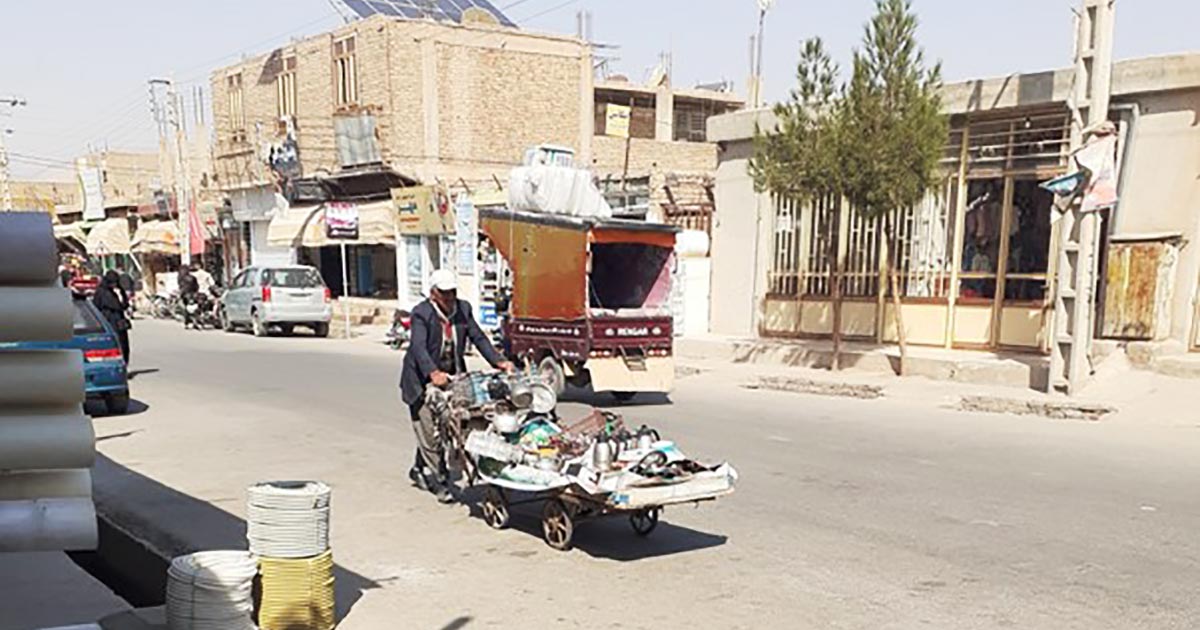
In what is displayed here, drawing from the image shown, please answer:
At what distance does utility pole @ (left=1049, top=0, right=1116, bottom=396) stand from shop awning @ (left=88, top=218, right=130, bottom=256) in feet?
147

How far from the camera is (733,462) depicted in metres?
8.73

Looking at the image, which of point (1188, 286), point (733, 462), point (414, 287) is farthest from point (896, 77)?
point (414, 287)

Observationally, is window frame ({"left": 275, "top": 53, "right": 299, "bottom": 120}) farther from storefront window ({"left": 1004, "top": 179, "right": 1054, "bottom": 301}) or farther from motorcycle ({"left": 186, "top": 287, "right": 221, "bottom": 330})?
storefront window ({"left": 1004, "top": 179, "right": 1054, "bottom": 301})

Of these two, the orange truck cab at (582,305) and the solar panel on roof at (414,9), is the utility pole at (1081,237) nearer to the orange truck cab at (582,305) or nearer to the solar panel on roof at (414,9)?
the orange truck cab at (582,305)

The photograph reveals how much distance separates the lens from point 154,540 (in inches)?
246

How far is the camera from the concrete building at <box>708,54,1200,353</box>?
13289mm

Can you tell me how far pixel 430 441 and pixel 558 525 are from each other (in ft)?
5.41

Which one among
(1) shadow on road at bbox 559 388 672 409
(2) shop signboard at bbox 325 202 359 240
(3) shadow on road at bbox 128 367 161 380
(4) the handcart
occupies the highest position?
(2) shop signboard at bbox 325 202 359 240

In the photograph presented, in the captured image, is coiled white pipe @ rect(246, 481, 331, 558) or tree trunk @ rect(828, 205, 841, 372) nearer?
coiled white pipe @ rect(246, 481, 331, 558)

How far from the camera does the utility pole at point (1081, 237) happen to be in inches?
492

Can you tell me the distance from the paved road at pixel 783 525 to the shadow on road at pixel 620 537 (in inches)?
0.9

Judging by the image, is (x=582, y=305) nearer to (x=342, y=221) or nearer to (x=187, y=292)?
(x=342, y=221)

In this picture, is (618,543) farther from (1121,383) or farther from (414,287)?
(414,287)

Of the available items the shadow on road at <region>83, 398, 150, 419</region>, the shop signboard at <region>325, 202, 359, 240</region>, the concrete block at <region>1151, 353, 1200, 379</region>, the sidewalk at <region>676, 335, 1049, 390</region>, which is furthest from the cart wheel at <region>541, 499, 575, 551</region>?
the shop signboard at <region>325, 202, 359, 240</region>
